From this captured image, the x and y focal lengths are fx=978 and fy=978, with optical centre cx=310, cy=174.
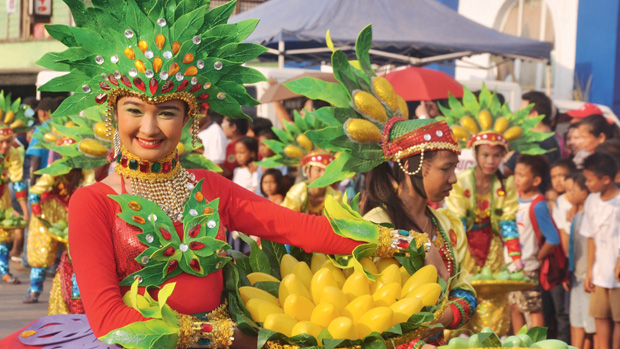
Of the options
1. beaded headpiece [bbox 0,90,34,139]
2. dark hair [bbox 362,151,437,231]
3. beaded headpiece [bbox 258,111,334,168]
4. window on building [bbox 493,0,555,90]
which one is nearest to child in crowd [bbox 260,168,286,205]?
beaded headpiece [bbox 258,111,334,168]

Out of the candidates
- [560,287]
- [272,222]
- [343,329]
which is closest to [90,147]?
[272,222]

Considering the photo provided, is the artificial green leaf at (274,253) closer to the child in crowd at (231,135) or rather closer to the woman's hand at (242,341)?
the woman's hand at (242,341)

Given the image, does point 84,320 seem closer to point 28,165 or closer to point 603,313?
point 603,313

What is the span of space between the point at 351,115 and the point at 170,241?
138 cm

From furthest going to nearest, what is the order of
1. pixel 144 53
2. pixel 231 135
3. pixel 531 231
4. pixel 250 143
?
pixel 231 135
pixel 250 143
pixel 531 231
pixel 144 53

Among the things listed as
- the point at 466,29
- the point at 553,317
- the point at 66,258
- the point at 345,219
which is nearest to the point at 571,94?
the point at 466,29

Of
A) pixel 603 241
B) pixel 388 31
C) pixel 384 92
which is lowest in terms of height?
pixel 603 241

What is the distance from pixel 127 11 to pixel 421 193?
170cm

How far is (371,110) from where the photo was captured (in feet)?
14.2

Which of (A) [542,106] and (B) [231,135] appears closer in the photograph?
(A) [542,106]

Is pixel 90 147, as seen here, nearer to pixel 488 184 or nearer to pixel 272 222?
pixel 272 222

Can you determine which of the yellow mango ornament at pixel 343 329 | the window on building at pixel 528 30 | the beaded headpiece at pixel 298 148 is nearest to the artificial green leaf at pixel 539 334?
the yellow mango ornament at pixel 343 329

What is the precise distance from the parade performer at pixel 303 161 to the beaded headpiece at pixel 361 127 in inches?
134

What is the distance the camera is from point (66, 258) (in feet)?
18.0
